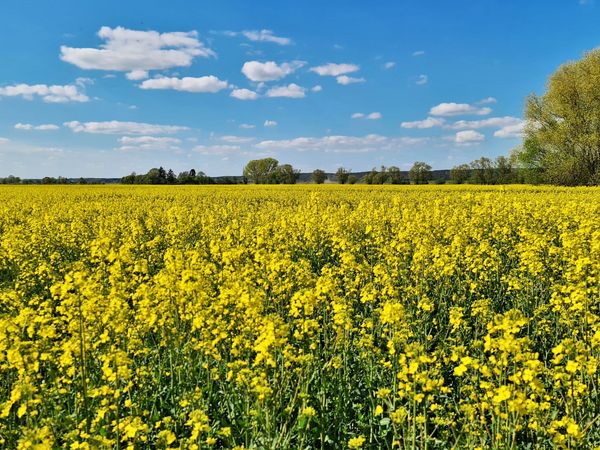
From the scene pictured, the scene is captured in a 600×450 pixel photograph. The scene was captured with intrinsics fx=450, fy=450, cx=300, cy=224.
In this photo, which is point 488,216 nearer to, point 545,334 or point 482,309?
point 545,334

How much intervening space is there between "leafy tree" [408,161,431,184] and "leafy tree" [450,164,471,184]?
4.37 meters

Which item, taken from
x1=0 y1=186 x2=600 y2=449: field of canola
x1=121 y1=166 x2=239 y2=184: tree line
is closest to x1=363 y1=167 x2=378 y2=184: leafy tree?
x1=121 y1=166 x2=239 y2=184: tree line

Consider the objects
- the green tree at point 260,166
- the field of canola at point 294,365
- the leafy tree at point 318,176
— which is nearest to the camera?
the field of canola at point 294,365

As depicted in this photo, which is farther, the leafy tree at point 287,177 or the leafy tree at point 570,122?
the leafy tree at point 287,177

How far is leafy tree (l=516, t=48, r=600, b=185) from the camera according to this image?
41094 millimetres

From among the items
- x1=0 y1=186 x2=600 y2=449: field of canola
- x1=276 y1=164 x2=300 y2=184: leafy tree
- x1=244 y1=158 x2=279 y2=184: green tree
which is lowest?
x1=0 y1=186 x2=600 y2=449: field of canola

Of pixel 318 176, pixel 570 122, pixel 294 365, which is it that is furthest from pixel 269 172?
pixel 294 365

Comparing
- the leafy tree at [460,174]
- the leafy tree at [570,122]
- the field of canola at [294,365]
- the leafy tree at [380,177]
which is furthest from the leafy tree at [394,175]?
the field of canola at [294,365]

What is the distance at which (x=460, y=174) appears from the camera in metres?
82.4

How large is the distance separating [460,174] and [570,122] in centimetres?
4068

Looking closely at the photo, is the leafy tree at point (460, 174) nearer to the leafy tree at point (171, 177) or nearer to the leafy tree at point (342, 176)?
the leafy tree at point (342, 176)

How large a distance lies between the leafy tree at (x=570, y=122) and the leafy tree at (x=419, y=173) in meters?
34.2

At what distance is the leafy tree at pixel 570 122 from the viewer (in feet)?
135

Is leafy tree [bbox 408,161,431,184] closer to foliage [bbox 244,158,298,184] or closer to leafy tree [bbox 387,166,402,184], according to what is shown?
leafy tree [bbox 387,166,402,184]
